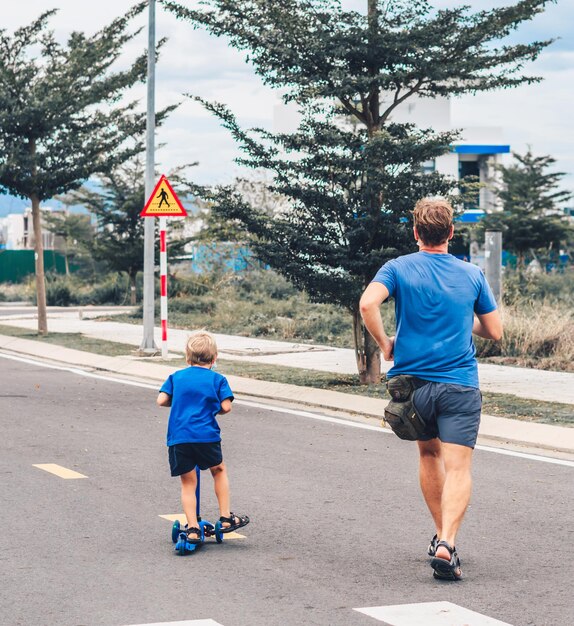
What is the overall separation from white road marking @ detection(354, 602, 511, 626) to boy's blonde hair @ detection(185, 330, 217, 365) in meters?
1.96

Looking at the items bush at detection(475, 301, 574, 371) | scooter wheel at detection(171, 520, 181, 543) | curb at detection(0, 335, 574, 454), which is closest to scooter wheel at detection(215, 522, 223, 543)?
scooter wheel at detection(171, 520, 181, 543)

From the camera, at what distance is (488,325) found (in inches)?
253

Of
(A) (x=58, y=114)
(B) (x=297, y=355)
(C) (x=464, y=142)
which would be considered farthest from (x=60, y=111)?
(C) (x=464, y=142)

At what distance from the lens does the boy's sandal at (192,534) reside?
263 inches

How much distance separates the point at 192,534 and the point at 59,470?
287cm

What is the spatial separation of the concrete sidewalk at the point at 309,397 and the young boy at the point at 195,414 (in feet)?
14.3

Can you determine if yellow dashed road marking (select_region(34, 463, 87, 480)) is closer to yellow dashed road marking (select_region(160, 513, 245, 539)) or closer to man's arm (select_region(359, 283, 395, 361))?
yellow dashed road marking (select_region(160, 513, 245, 539))

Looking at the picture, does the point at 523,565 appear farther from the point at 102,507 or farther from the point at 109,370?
the point at 109,370

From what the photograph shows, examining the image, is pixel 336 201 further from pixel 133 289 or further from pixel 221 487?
pixel 133 289

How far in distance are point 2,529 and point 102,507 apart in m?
0.85

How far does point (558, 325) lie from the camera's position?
18.7m

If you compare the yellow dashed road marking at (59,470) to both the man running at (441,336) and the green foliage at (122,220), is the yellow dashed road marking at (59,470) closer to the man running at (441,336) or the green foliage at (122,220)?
the man running at (441,336)

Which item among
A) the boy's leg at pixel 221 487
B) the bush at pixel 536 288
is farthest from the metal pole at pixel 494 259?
the boy's leg at pixel 221 487

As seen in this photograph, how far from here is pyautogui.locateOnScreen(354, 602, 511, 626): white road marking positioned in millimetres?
5334
